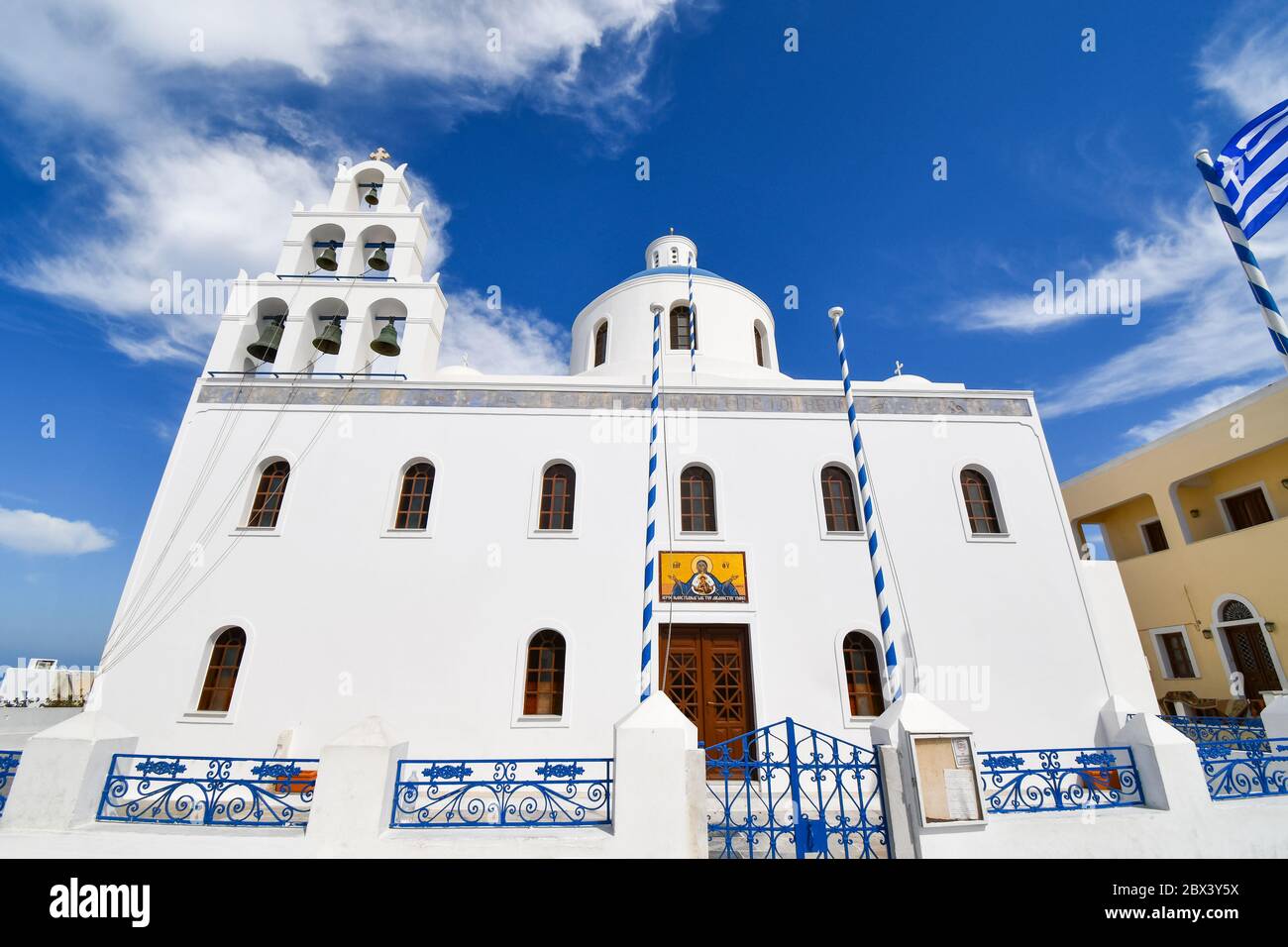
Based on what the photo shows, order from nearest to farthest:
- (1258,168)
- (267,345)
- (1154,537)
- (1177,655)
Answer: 1. (1258,168)
2. (267,345)
3. (1177,655)
4. (1154,537)

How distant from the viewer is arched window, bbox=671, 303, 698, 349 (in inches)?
505

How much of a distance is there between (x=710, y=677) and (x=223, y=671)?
724 cm

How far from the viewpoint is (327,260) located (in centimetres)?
1089

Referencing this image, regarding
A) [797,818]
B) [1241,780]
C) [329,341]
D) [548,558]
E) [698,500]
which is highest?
[329,341]

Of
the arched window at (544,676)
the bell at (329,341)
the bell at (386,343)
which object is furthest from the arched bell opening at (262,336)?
the arched window at (544,676)

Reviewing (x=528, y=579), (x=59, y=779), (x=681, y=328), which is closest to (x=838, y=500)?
(x=528, y=579)

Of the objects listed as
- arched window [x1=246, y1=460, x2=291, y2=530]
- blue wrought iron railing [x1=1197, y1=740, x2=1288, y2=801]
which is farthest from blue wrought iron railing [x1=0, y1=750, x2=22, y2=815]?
blue wrought iron railing [x1=1197, y1=740, x2=1288, y2=801]

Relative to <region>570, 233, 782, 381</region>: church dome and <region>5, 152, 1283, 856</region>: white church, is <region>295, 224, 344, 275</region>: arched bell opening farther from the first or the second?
<region>570, 233, 782, 381</region>: church dome

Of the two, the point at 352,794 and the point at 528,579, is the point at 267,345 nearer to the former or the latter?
the point at 528,579

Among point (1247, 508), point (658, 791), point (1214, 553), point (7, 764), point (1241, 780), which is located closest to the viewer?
point (658, 791)

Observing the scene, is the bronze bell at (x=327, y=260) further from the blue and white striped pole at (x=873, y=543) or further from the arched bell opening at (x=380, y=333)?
the blue and white striped pole at (x=873, y=543)

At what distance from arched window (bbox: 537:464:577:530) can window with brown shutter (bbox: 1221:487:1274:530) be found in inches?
579
